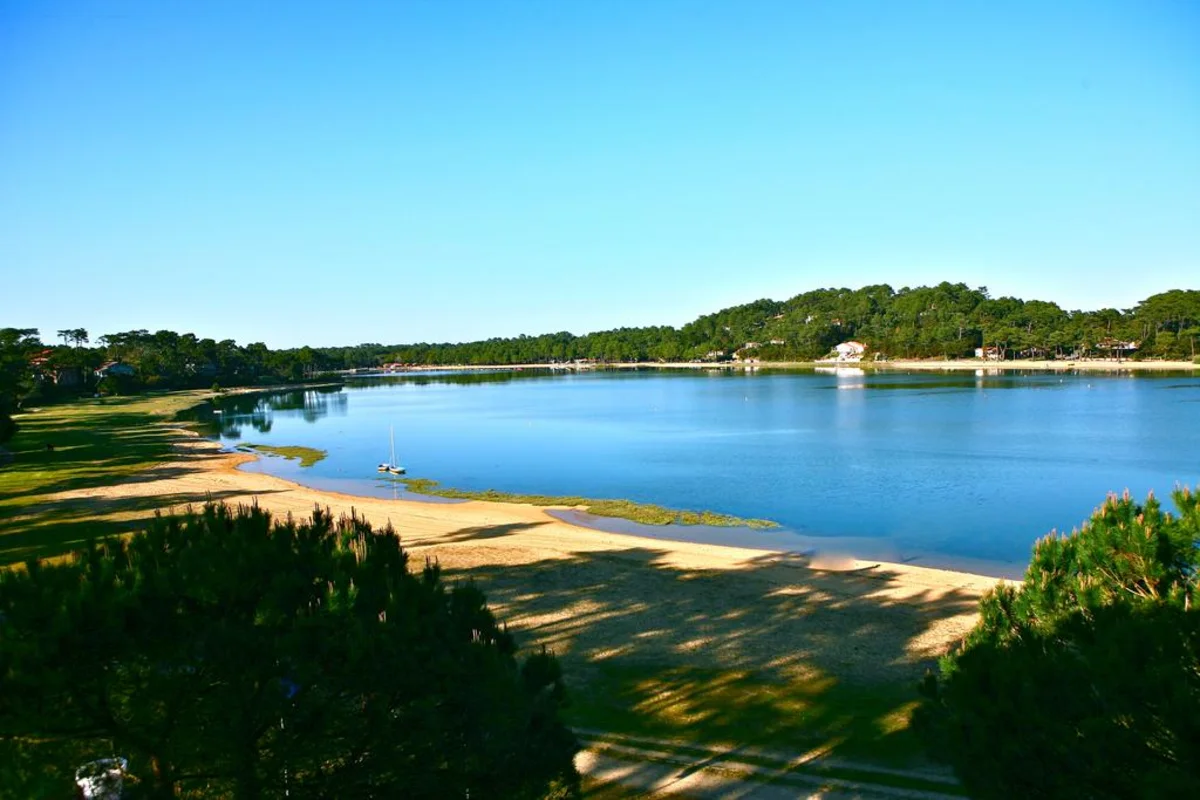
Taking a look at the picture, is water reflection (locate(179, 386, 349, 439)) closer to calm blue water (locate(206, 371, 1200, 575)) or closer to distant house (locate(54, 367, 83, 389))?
calm blue water (locate(206, 371, 1200, 575))

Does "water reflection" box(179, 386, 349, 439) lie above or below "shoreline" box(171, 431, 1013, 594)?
above

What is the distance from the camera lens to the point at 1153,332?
6206 inches

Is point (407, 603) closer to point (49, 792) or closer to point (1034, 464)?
point (49, 792)

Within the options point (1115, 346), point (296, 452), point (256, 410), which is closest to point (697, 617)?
point (296, 452)

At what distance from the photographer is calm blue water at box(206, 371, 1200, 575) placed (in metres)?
32.2

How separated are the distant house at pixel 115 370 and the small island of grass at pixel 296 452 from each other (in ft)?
243

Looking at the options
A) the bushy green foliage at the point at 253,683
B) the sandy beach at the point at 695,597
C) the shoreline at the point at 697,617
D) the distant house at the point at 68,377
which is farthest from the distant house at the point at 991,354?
the bushy green foliage at the point at 253,683

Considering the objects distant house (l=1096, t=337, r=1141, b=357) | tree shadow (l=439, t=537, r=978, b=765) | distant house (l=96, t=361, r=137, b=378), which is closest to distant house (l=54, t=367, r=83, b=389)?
distant house (l=96, t=361, r=137, b=378)

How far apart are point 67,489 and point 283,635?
38.0m

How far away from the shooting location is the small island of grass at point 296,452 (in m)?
55.1

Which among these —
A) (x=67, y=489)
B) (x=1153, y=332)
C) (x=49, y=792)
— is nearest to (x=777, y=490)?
(x=67, y=489)

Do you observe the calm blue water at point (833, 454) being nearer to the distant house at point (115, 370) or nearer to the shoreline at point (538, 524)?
the shoreline at point (538, 524)

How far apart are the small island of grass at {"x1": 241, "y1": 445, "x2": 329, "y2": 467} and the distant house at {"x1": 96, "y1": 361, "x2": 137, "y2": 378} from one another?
243 ft

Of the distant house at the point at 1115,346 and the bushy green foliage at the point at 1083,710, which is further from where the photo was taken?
the distant house at the point at 1115,346
